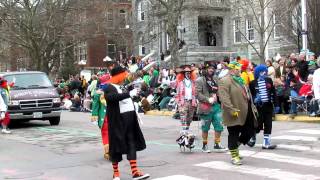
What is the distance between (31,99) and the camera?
19188 mm

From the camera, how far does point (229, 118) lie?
1013 cm

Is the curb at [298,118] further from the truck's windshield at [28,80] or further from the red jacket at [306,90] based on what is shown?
the truck's windshield at [28,80]

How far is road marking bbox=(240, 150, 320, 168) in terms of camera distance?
1000cm

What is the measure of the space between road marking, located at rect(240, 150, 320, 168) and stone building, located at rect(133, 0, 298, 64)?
86.1 ft

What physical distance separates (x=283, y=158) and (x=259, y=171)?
1392 millimetres

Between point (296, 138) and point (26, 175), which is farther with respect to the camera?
point (296, 138)

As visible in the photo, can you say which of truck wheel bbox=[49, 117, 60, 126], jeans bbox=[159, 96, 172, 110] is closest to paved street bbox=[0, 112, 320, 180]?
truck wheel bbox=[49, 117, 60, 126]

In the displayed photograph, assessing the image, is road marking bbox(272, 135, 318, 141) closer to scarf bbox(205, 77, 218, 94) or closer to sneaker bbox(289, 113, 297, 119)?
scarf bbox(205, 77, 218, 94)

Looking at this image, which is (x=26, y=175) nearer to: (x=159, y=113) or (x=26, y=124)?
(x=26, y=124)

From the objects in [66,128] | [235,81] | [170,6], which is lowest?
[66,128]

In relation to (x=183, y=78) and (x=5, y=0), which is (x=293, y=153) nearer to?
(x=183, y=78)

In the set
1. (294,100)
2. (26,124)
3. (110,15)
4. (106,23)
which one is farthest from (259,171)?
(110,15)

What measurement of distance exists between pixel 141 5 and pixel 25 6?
13.4m

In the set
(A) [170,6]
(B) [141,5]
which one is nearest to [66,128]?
(A) [170,6]
